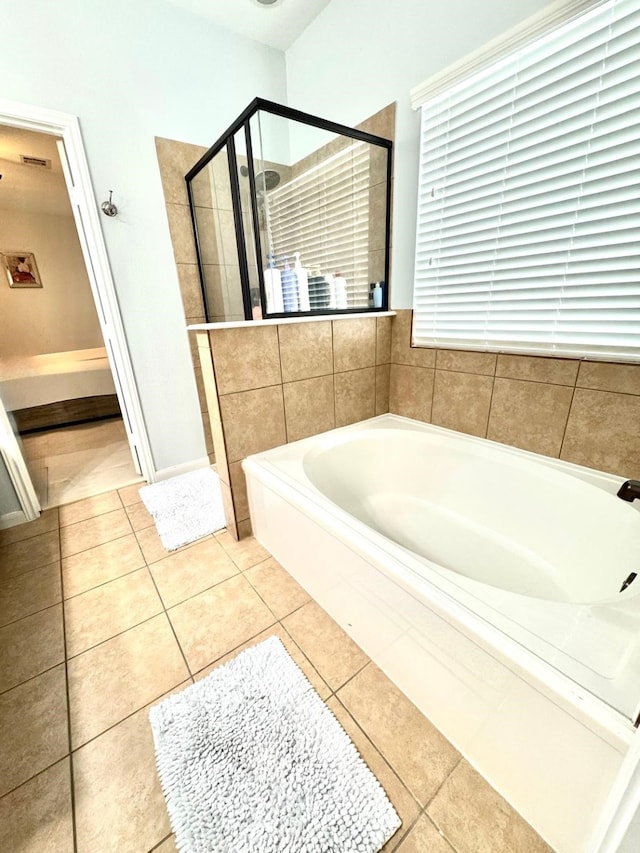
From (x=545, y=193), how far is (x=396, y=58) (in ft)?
3.51

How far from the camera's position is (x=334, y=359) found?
1.81 m

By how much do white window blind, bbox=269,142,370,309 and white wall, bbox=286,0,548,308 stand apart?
192mm

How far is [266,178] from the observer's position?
160 centimetres

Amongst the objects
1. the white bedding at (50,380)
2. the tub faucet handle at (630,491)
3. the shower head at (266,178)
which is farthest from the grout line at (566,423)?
the white bedding at (50,380)

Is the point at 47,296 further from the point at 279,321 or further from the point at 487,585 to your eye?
the point at 487,585

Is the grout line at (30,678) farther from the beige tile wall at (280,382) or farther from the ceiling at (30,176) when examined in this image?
the ceiling at (30,176)

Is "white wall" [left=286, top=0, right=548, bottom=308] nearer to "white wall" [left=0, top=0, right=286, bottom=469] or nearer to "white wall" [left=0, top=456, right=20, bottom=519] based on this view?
"white wall" [left=0, top=0, right=286, bottom=469]

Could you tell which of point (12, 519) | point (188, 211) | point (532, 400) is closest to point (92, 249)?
point (188, 211)

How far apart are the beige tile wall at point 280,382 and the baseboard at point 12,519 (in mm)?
1274

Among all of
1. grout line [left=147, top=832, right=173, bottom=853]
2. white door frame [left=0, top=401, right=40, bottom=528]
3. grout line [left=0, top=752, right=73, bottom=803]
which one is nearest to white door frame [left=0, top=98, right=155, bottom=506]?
white door frame [left=0, top=401, right=40, bottom=528]

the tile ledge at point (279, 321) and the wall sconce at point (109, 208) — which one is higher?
the wall sconce at point (109, 208)

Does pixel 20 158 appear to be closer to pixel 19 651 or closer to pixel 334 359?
pixel 334 359

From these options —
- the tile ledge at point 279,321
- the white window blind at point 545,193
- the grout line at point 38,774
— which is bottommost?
the grout line at point 38,774

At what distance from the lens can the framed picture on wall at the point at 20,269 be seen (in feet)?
12.6
